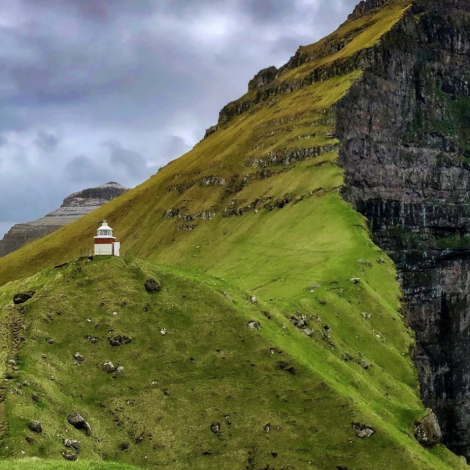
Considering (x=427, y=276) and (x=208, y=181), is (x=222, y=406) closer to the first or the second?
(x=427, y=276)

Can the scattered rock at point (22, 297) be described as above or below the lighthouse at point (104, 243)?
below

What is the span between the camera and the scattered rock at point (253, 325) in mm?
55412

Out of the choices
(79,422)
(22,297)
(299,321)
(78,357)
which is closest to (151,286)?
(78,357)

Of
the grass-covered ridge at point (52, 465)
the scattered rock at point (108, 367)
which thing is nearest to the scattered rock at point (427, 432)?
the scattered rock at point (108, 367)

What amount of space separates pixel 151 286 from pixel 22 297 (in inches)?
443

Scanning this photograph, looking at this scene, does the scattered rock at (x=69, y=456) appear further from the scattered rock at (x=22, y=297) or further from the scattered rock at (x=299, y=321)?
the scattered rock at (x=299, y=321)

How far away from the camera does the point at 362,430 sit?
48.5 m

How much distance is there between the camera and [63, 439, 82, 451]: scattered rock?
132 ft

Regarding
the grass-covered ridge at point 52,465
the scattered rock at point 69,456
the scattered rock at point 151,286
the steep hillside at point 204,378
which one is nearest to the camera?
the grass-covered ridge at point 52,465

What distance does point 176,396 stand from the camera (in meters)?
50.4

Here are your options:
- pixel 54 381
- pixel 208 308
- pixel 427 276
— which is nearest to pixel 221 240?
pixel 427 276

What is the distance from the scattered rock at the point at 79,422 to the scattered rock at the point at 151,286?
51.6ft

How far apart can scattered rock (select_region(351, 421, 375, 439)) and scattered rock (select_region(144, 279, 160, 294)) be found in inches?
826

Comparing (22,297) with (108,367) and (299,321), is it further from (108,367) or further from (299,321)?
(299,321)
